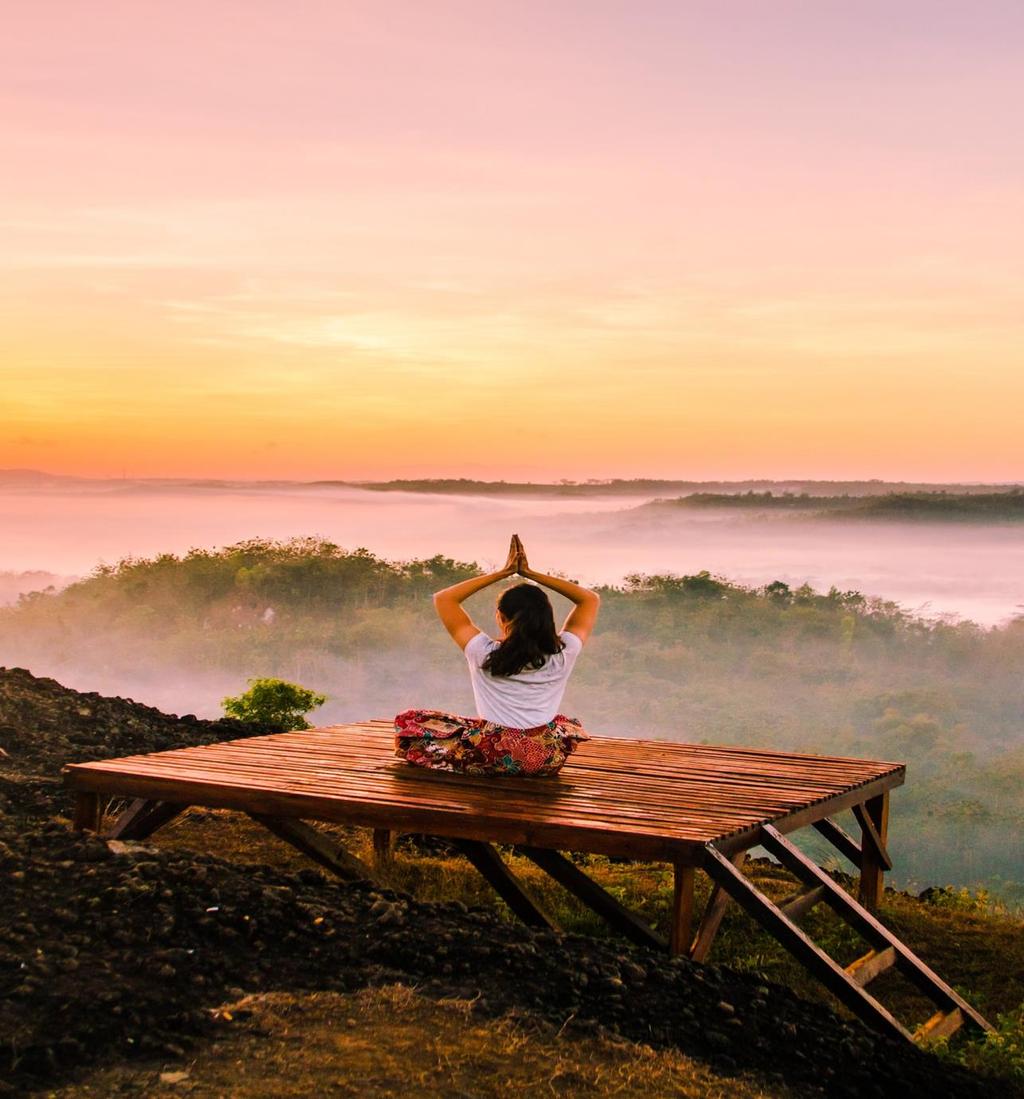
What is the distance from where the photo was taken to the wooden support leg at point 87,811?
20.5 feet

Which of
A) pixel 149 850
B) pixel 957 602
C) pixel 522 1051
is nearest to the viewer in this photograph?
pixel 522 1051

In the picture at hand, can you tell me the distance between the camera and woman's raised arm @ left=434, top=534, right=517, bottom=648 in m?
6.11

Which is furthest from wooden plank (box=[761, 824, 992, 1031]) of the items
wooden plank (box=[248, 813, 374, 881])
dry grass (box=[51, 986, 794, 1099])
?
wooden plank (box=[248, 813, 374, 881])

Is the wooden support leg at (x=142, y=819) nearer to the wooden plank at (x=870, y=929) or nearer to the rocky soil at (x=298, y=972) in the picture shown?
the rocky soil at (x=298, y=972)

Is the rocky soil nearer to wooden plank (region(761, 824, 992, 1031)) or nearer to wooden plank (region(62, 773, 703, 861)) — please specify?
wooden plank (region(62, 773, 703, 861))

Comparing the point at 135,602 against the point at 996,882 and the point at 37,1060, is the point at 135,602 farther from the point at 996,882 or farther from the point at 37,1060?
the point at 37,1060

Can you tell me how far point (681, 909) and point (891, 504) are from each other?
16.2m

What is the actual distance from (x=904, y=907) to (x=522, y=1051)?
13.6 ft

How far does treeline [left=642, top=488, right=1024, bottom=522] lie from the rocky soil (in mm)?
14537

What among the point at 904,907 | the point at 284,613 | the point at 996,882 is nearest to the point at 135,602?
the point at 284,613

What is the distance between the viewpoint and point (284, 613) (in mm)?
20312

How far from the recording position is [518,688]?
5.94 m

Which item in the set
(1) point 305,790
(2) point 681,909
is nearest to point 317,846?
(1) point 305,790

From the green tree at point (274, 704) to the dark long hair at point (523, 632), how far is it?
5179 millimetres
